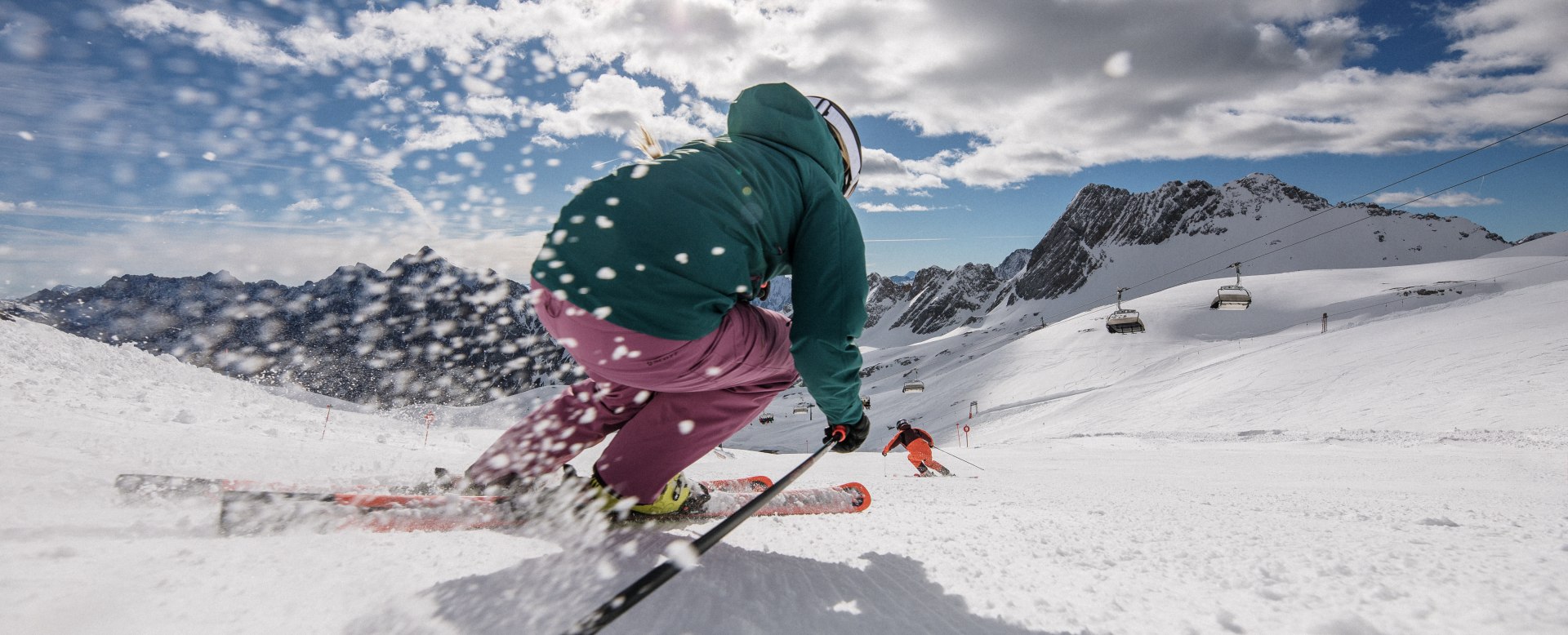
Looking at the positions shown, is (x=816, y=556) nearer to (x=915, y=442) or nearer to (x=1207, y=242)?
(x=915, y=442)

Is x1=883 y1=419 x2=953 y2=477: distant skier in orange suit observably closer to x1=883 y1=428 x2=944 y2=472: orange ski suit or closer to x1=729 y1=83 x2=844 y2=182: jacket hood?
x1=883 y1=428 x2=944 y2=472: orange ski suit

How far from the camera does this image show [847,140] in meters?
2.34

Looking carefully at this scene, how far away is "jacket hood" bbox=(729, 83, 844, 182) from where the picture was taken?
6.11 feet

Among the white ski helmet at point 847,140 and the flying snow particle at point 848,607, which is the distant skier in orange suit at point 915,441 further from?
the flying snow particle at point 848,607

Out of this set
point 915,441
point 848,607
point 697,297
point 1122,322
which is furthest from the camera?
point 1122,322

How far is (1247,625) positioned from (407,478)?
2.64 m

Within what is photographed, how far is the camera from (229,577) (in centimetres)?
111

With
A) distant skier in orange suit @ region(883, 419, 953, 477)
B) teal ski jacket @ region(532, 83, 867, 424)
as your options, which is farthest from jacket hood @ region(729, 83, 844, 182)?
distant skier in orange suit @ region(883, 419, 953, 477)

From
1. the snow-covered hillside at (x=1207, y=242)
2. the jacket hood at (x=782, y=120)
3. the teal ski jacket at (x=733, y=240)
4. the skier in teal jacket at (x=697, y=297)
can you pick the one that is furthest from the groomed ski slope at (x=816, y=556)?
the snow-covered hillside at (x=1207, y=242)

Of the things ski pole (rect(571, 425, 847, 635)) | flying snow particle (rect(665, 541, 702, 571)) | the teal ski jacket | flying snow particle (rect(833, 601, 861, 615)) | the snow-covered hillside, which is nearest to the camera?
ski pole (rect(571, 425, 847, 635))

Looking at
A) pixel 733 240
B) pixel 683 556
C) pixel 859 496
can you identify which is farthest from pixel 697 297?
pixel 859 496

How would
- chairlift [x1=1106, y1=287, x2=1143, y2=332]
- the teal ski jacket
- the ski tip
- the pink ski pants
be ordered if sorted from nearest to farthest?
the teal ski jacket, the pink ski pants, the ski tip, chairlift [x1=1106, y1=287, x2=1143, y2=332]

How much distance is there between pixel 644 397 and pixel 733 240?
881 mm

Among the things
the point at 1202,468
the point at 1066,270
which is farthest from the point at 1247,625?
the point at 1066,270
